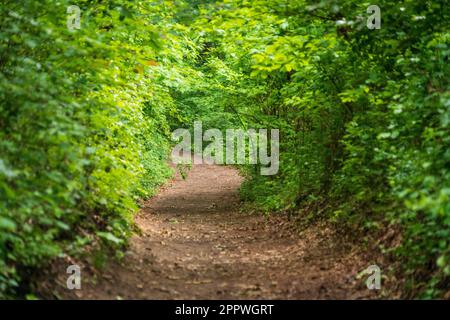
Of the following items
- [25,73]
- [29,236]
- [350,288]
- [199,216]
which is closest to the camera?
[29,236]

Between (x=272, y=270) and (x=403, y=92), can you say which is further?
(x=272, y=270)

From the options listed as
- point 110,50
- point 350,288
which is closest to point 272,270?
point 350,288

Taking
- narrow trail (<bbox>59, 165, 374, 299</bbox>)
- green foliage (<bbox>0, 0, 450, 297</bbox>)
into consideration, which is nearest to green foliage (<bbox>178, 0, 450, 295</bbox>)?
green foliage (<bbox>0, 0, 450, 297</bbox>)

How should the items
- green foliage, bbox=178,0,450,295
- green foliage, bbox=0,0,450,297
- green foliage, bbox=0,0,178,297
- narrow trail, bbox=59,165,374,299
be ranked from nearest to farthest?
green foliage, bbox=0,0,178,297 → green foliage, bbox=0,0,450,297 → green foliage, bbox=178,0,450,295 → narrow trail, bbox=59,165,374,299

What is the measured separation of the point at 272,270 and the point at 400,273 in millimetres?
2312

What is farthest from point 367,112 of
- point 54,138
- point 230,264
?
point 54,138

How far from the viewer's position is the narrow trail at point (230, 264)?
693 centimetres

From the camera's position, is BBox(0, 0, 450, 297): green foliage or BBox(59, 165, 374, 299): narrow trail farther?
BBox(59, 165, 374, 299): narrow trail

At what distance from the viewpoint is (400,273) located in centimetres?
658

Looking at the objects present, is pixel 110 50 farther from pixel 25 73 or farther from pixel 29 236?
pixel 29 236

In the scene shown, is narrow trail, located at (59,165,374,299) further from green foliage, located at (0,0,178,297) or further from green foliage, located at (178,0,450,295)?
green foliage, located at (178,0,450,295)

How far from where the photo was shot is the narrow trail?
6926mm

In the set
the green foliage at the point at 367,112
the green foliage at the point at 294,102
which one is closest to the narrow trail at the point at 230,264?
the green foliage at the point at 294,102

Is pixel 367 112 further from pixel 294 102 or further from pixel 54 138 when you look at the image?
pixel 54 138
